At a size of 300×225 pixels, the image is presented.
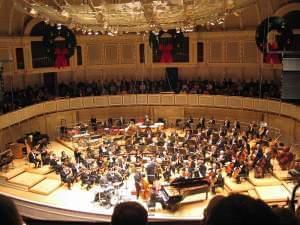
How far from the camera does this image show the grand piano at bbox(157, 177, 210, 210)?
13.1m

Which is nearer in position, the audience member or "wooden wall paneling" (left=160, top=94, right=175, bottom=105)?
the audience member

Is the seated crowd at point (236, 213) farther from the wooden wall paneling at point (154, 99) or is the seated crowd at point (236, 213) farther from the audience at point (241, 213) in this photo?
the wooden wall paneling at point (154, 99)

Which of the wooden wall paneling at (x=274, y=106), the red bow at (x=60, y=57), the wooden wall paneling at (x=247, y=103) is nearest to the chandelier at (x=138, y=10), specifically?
the wooden wall paneling at (x=274, y=106)

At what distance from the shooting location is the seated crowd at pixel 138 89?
2211 cm

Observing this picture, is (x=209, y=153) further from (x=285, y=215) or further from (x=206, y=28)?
(x=285, y=215)

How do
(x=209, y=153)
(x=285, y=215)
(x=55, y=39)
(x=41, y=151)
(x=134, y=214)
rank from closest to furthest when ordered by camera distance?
(x=285, y=215), (x=134, y=214), (x=209, y=153), (x=41, y=151), (x=55, y=39)

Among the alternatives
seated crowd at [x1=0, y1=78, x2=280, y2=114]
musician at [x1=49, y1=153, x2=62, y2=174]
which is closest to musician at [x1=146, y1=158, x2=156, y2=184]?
musician at [x1=49, y1=153, x2=62, y2=174]

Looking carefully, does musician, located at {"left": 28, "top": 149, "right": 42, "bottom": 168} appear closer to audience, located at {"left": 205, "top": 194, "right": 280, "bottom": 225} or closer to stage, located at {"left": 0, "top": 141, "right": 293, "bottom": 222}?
stage, located at {"left": 0, "top": 141, "right": 293, "bottom": 222}

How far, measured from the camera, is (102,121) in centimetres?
2488

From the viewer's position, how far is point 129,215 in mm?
2037

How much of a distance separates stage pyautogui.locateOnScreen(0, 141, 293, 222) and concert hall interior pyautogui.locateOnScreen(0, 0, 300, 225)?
50mm

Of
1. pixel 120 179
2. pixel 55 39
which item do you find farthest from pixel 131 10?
pixel 55 39

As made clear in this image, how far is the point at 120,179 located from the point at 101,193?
34.3 inches

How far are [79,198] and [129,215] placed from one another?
13284 millimetres
